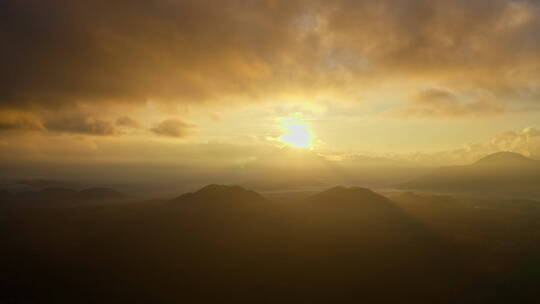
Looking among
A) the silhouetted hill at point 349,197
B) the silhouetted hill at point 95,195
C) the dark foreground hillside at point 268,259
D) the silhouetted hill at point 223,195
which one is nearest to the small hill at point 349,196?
the silhouetted hill at point 349,197

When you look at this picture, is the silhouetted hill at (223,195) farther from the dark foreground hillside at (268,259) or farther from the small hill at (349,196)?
the small hill at (349,196)

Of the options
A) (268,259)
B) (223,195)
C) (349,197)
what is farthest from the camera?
(349,197)

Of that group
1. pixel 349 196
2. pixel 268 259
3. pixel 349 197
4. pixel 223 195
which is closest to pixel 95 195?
pixel 223 195

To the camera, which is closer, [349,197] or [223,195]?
[223,195]

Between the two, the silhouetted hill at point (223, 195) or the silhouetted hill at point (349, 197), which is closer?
the silhouetted hill at point (223, 195)

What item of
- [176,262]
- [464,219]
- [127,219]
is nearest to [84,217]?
[127,219]

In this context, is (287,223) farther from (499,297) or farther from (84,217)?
(84,217)

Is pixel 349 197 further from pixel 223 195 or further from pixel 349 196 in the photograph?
pixel 223 195

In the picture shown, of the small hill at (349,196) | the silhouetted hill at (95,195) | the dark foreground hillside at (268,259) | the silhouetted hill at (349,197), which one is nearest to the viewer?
the dark foreground hillside at (268,259)

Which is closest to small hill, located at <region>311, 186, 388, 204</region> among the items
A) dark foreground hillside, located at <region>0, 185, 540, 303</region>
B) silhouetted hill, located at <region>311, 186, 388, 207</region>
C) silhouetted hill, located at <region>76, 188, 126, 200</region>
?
silhouetted hill, located at <region>311, 186, 388, 207</region>
